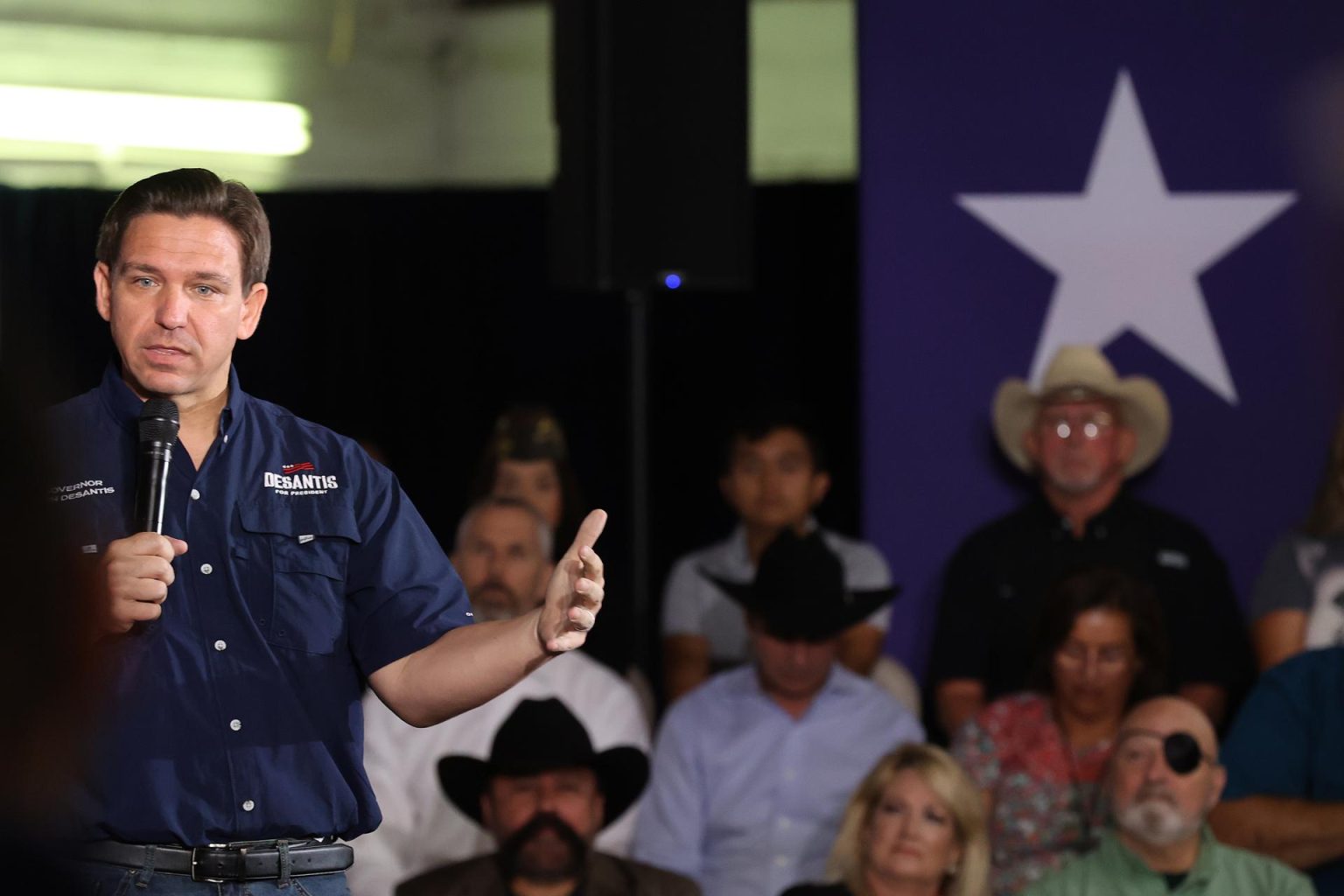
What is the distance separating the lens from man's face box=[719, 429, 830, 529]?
5.29 metres

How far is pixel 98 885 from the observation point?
6.24 feet

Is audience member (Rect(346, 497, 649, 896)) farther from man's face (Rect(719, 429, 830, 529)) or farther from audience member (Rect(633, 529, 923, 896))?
man's face (Rect(719, 429, 830, 529))

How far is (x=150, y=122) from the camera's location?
6805 mm

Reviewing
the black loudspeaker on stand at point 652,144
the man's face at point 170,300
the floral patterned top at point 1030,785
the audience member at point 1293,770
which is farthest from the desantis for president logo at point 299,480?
the black loudspeaker on stand at point 652,144

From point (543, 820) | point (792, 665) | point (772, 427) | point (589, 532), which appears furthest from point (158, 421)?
point (772, 427)

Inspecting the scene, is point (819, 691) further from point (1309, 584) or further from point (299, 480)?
point (299, 480)

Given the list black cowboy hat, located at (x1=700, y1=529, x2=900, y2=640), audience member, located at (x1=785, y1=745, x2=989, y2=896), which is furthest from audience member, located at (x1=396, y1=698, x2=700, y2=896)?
black cowboy hat, located at (x1=700, y1=529, x2=900, y2=640)

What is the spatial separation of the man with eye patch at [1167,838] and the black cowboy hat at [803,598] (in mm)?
881

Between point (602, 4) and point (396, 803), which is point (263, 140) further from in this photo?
point (396, 803)

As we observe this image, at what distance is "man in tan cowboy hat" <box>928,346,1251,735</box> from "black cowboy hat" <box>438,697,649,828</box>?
934mm

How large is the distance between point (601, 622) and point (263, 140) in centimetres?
276

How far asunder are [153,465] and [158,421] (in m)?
0.05

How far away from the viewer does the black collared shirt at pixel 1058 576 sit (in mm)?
4820

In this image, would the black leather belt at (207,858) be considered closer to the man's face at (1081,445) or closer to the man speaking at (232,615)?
the man speaking at (232,615)
